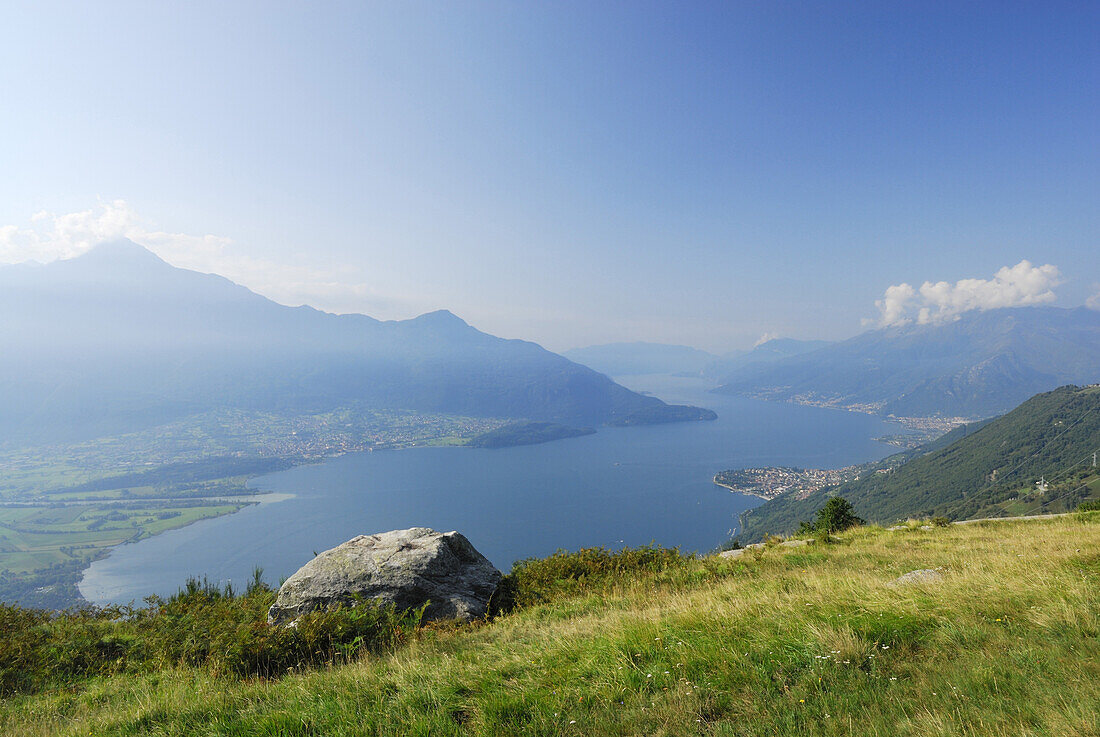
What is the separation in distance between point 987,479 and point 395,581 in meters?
223

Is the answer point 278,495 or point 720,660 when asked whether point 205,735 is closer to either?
point 720,660

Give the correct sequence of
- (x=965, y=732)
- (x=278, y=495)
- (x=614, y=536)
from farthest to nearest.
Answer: (x=278, y=495) < (x=614, y=536) < (x=965, y=732)

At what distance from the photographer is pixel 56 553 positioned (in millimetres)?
102250

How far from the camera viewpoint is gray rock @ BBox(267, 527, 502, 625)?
9570 mm

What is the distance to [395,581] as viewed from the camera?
1001 cm

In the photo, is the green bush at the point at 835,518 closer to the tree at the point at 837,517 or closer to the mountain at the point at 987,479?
the tree at the point at 837,517

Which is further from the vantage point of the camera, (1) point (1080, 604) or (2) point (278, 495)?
(2) point (278, 495)

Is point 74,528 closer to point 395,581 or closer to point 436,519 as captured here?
point 436,519

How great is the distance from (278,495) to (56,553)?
62.1 metres

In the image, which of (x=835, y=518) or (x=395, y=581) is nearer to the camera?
(x=395, y=581)

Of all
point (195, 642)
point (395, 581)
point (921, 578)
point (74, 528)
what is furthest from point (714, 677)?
point (74, 528)

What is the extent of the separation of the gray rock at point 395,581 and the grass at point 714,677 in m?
2.25

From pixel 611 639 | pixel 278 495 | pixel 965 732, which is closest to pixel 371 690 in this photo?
pixel 611 639

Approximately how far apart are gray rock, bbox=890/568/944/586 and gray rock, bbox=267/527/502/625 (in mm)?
8425
